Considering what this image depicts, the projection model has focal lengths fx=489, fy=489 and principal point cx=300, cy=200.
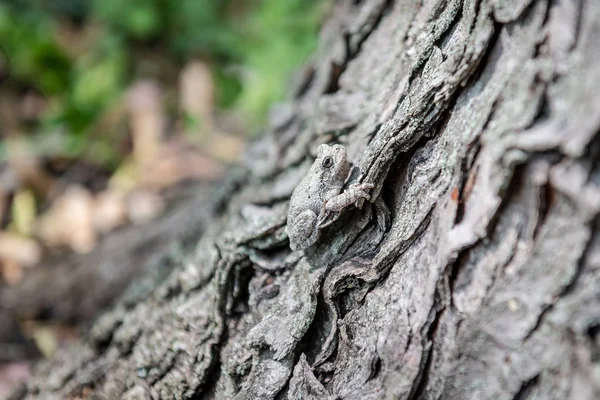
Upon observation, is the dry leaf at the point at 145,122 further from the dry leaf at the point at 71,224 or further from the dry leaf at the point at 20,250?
the dry leaf at the point at 20,250

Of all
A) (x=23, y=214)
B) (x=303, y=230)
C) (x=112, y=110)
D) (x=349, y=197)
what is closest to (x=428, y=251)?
(x=349, y=197)

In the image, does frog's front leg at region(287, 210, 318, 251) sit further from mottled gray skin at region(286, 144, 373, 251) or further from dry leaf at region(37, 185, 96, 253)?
dry leaf at region(37, 185, 96, 253)

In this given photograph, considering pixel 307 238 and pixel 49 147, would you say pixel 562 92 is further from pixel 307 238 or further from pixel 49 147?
pixel 49 147

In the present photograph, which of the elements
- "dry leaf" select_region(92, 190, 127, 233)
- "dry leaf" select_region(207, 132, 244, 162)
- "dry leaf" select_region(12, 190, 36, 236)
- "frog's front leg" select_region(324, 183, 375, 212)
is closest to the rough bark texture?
"frog's front leg" select_region(324, 183, 375, 212)

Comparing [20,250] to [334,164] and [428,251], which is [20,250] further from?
[428,251]

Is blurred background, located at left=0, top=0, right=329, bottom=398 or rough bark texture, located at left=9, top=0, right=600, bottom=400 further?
blurred background, located at left=0, top=0, right=329, bottom=398

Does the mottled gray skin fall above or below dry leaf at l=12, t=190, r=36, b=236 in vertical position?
below
